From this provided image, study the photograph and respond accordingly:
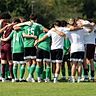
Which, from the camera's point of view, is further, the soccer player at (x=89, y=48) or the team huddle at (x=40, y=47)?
the soccer player at (x=89, y=48)

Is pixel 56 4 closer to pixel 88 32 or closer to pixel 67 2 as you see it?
pixel 67 2

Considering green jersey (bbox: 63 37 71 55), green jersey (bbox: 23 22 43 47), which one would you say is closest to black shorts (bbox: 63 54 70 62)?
green jersey (bbox: 63 37 71 55)

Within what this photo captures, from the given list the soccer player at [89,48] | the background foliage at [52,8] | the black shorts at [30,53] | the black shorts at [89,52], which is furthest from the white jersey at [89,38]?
the background foliage at [52,8]

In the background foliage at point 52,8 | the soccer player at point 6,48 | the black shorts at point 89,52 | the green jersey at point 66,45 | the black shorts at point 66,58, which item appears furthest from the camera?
the background foliage at point 52,8

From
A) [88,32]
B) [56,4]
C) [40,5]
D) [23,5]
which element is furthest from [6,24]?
[56,4]

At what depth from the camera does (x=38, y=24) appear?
66.3ft

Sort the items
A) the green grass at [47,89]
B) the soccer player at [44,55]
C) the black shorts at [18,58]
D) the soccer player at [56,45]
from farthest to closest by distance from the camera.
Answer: the black shorts at [18,58], the soccer player at [44,55], the soccer player at [56,45], the green grass at [47,89]

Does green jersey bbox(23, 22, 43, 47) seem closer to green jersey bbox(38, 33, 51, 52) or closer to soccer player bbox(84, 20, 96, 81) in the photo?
green jersey bbox(38, 33, 51, 52)

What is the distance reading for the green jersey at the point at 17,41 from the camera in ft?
66.7

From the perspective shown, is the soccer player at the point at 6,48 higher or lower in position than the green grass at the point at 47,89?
higher

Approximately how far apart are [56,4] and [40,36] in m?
94.9

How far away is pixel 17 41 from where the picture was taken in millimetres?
20406

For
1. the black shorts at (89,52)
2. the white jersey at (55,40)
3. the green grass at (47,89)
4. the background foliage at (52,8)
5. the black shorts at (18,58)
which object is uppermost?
the background foliage at (52,8)

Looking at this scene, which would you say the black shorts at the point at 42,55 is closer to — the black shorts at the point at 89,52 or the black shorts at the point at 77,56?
the black shorts at the point at 77,56
